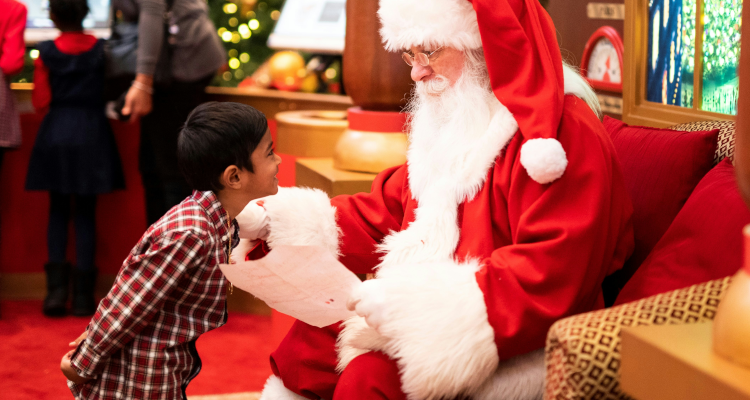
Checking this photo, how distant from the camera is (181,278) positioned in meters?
1.28

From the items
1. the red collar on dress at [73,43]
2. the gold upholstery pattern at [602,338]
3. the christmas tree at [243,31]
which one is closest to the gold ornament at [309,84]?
the christmas tree at [243,31]

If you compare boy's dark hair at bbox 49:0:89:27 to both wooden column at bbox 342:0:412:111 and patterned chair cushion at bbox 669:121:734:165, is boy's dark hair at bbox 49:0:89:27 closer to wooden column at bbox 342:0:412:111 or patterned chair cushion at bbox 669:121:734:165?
wooden column at bbox 342:0:412:111

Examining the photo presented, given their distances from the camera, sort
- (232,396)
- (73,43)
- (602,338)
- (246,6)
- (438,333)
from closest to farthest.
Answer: (602,338) → (438,333) → (232,396) → (73,43) → (246,6)

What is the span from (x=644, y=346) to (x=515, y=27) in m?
0.68

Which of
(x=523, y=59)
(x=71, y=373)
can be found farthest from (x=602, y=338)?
(x=71, y=373)

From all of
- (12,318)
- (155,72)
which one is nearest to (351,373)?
(155,72)

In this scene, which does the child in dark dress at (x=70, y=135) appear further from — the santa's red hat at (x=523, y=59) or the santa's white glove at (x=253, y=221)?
the santa's red hat at (x=523, y=59)

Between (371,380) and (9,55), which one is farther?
(9,55)

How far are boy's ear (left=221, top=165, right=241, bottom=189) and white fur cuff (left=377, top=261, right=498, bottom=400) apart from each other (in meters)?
0.38

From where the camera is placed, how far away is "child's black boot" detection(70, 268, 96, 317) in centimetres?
299

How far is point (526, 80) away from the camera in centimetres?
127

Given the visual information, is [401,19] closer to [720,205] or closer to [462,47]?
[462,47]

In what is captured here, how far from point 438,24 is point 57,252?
2.26 meters

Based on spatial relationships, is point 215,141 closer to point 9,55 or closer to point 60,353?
point 60,353
